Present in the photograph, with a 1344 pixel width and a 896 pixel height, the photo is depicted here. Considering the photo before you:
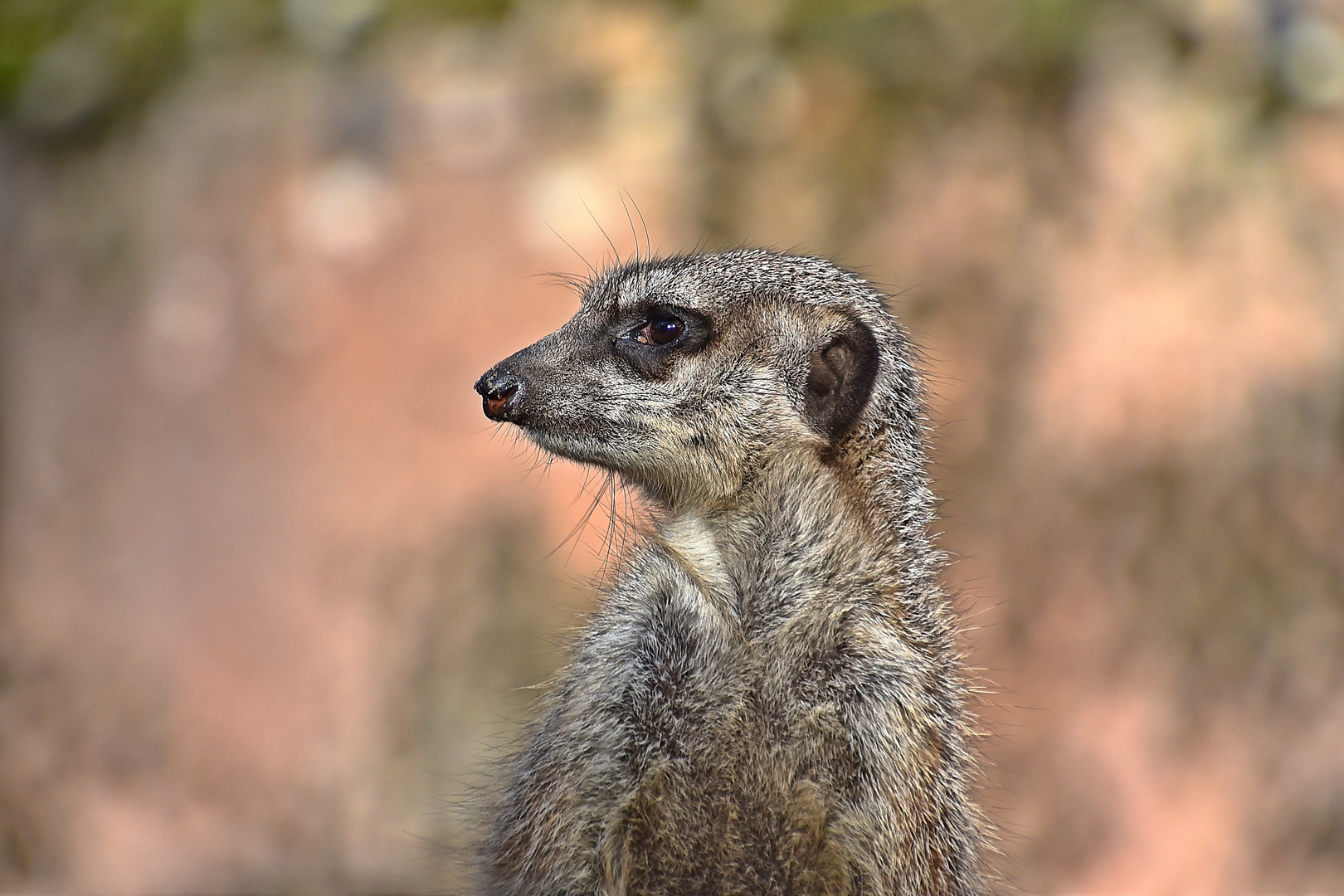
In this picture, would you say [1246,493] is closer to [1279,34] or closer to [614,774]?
[1279,34]

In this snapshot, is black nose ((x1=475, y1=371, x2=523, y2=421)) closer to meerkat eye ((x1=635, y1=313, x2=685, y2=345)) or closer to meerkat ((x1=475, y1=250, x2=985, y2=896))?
meerkat ((x1=475, y1=250, x2=985, y2=896))

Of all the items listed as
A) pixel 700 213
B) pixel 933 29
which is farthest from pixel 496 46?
pixel 933 29

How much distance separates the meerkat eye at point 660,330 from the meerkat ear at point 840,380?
301 millimetres

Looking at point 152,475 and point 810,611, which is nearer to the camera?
point 810,611

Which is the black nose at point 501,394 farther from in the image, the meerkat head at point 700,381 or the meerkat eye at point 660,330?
the meerkat eye at point 660,330

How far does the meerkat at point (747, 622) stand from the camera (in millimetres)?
2289

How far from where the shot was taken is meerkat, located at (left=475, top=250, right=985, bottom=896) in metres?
2.29

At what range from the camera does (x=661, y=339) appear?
2.69 m

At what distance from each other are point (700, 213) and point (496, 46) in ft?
4.37

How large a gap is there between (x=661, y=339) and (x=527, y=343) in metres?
3.53

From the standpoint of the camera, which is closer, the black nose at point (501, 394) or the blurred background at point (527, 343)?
the black nose at point (501, 394)

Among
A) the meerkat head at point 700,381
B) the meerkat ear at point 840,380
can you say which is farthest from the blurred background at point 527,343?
the meerkat ear at point 840,380

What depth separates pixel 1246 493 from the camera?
578 centimetres

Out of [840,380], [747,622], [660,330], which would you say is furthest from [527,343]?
[747,622]
